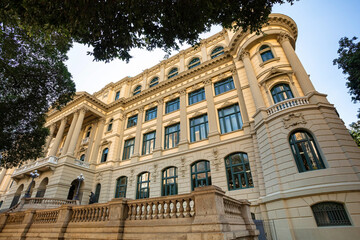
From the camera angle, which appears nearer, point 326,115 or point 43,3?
point 43,3

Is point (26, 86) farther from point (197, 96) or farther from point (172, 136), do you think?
point (197, 96)

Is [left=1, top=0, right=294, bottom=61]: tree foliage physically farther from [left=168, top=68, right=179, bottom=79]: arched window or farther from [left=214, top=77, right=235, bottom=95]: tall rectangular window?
[left=168, top=68, right=179, bottom=79]: arched window

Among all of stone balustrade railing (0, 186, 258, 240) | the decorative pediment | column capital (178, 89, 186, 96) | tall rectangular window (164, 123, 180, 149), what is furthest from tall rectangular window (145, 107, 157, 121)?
stone balustrade railing (0, 186, 258, 240)

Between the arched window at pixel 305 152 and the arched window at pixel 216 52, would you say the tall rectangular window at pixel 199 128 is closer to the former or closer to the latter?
the arched window at pixel 305 152

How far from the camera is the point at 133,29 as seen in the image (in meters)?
8.18

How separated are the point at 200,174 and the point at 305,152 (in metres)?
8.26

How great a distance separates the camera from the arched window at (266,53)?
16503 millimetres

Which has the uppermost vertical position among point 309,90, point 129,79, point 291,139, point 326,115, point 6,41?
point 129,79

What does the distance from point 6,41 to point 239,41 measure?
18.4 metres

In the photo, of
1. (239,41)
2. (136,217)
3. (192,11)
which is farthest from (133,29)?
(239,41)

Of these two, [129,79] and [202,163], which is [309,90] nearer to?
[202,163]

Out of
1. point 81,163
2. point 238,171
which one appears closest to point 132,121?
point 81,163

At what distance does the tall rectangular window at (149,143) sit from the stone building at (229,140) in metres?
0.13

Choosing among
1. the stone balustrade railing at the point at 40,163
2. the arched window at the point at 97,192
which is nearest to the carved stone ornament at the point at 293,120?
the arched window at the point at 97,192
